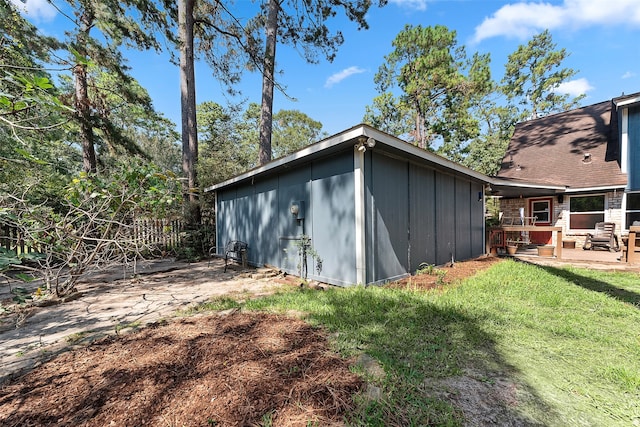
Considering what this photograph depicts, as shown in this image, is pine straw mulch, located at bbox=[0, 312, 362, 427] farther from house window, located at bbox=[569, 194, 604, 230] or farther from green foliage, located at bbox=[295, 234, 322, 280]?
house window, located at bbox=[569, 194, 604, 230]

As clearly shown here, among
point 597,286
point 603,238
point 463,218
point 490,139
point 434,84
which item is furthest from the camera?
point 490,139

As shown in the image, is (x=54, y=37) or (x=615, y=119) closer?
(x=54, y=37)

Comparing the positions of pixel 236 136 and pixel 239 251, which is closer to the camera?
pixel 239 251

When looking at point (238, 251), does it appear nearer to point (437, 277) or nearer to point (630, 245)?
point (437, 277)

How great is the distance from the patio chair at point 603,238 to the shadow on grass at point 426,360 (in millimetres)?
8723

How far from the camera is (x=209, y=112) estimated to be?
67.6 feet

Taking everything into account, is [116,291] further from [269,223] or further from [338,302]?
[338,302]

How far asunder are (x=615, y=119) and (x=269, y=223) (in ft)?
48.6

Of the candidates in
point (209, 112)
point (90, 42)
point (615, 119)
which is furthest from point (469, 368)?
point (209, 112)

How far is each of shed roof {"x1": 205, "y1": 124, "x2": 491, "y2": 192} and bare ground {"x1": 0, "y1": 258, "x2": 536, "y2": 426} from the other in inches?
106

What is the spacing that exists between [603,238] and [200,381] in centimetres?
1185

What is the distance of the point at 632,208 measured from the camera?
8438 millimetres

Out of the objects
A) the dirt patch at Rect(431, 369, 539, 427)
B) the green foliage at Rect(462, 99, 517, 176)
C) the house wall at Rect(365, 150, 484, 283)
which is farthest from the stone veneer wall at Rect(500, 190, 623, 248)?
the dirt patch at Rect(431, 369, 539, 427)

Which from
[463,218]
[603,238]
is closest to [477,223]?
[463,218]
